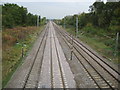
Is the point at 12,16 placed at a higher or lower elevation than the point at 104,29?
higher

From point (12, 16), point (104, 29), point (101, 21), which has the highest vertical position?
point (12, 16)

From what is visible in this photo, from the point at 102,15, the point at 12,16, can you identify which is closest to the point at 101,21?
the point at 102,15

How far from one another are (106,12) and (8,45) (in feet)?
69.4

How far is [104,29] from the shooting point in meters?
44.4

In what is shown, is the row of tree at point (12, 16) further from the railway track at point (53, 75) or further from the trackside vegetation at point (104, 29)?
the railway track at point (53, 75)

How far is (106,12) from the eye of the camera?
142 feet

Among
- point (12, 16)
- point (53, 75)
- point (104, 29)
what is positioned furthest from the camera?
point (12, 16)

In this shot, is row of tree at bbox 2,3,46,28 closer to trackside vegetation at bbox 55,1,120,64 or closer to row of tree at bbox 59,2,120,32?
trackside vegetation at bbox 55,1,120,64

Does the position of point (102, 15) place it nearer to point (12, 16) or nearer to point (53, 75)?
point (12, 16)

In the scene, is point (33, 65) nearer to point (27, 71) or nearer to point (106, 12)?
point (27, 71)

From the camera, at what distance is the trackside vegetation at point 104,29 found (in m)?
26.2

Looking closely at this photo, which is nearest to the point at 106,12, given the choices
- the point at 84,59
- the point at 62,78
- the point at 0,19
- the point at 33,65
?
the point at 0,19

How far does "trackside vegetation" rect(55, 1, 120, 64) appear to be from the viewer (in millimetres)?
26152

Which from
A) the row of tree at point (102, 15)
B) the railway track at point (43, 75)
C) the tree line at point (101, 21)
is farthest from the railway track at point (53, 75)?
the tree line at point (101, 21)
